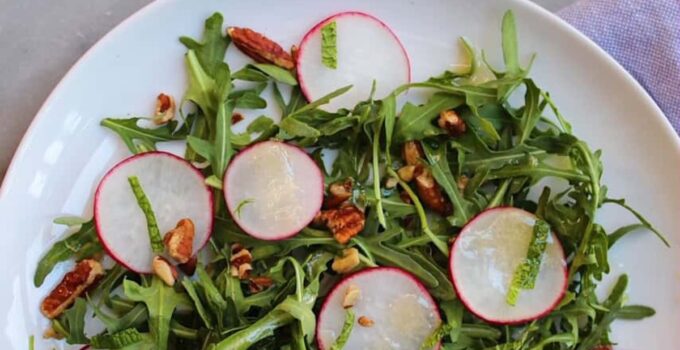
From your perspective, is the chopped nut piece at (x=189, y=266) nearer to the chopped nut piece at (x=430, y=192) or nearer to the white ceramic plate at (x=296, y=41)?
the white ceramic plate at (x=296, y=41)

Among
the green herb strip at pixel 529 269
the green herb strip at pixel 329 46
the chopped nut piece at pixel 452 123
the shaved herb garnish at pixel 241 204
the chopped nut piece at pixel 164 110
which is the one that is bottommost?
the green herb strip at pixel 529 269

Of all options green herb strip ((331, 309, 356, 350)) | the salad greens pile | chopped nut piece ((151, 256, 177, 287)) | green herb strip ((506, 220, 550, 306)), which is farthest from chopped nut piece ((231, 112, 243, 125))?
green herb strip ((506, 220, 550, 306))

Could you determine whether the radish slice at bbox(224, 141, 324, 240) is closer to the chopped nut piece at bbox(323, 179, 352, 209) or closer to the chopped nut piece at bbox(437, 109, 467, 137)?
the chopped nut piece at bbox(323, 179, 352, 209)

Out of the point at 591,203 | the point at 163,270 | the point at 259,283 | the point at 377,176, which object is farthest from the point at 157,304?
the point at 591,203

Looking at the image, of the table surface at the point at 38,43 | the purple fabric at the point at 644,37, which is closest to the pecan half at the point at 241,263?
the table surface at the point at 38,43

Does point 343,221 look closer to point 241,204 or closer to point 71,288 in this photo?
point 241,204

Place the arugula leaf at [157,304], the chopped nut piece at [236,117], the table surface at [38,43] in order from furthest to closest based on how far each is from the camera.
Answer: the table surface at [38,43] < the chopped nut piece at [236,117] < the arugula leaf at [157,304]
